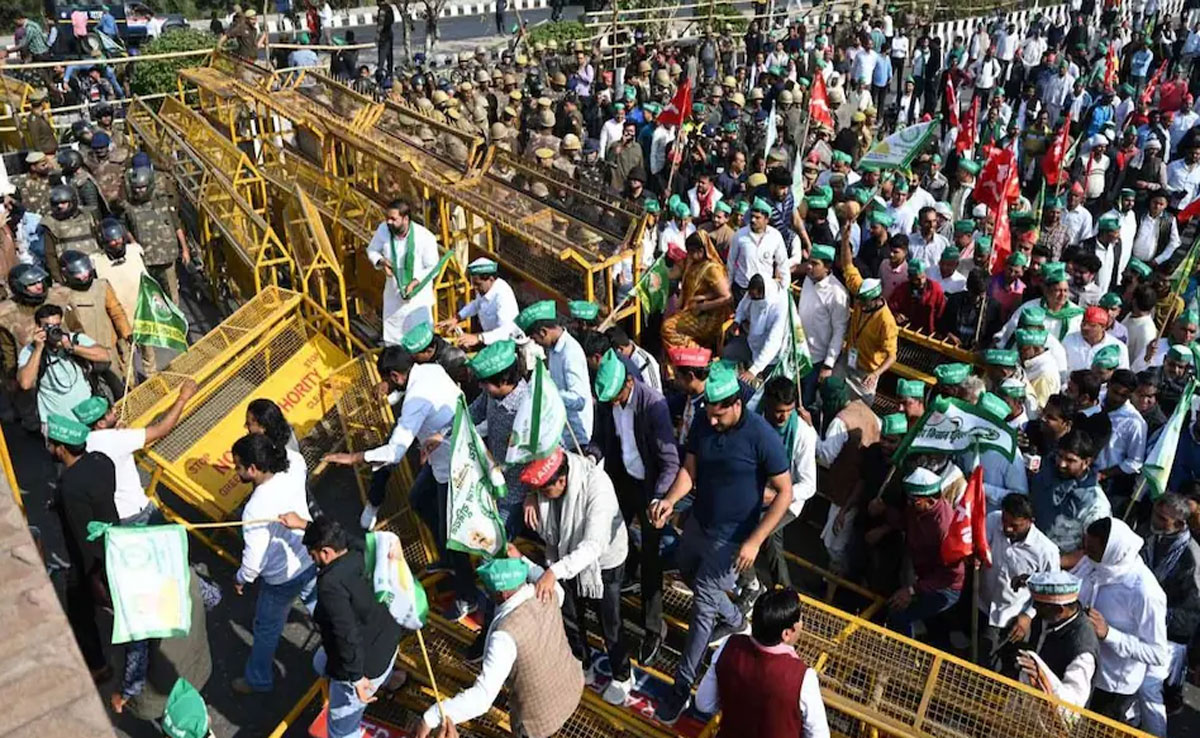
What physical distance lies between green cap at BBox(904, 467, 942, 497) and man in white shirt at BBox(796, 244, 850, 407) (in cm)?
220

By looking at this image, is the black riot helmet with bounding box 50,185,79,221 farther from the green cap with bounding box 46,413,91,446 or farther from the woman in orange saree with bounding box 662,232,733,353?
the woman in orange saree with bounding box 662,232,733,353

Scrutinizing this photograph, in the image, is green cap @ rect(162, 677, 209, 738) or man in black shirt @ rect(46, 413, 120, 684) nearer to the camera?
green cap @ rect(162, 677, 209, 738)

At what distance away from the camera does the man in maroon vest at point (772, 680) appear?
372 centimetres

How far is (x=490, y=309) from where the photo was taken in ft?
24.5

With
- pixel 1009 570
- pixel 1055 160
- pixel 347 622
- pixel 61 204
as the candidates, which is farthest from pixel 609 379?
pixel 1055 160

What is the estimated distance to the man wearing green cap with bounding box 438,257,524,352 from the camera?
7.29m

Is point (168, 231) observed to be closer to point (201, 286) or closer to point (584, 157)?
point (201, 286)

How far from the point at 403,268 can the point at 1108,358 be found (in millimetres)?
5060

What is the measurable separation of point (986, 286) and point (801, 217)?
6.66 feet

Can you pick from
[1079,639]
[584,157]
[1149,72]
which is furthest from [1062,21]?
[1079,639]

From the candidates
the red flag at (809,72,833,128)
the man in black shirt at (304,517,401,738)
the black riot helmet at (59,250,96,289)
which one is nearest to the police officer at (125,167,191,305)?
the black riot helmet at (59,250,96,289)

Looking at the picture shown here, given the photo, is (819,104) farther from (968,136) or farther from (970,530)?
(970,530)

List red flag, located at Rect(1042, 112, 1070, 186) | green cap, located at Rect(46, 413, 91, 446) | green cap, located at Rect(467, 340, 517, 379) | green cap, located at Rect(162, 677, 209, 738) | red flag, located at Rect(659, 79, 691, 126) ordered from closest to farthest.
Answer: green cap, located at Rect(162, 677, 209, 738) → green cap, located at Rect(46, 413, 91, 446) → green cap, located at Rect(467, 340, 517, 379) → red flag, located at Rect(1042, 112, 1070, 186) → red flag, located at Rect(659, 79, 691, 126)

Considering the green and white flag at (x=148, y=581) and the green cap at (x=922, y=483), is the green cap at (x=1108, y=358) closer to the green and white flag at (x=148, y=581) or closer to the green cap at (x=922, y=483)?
the green cap at (x=922, y=483)
